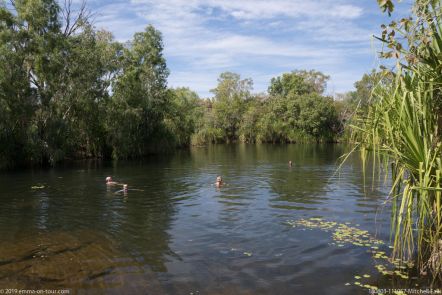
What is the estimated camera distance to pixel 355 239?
1268cm

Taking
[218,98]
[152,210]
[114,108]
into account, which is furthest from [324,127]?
[152,210]

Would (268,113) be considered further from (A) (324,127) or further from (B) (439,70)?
(B) (439,70)

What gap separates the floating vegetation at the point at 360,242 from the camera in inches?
378

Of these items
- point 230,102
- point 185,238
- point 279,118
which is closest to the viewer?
point 185,238

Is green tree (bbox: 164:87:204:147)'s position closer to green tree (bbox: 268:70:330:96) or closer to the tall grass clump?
green tree (bbox: 268:70:330:96)

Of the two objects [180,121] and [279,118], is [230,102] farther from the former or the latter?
[180,121]

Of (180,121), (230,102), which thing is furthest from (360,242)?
(230,102)

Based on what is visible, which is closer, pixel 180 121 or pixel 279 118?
pixel 180 121

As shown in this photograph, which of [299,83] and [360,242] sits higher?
[299,83]

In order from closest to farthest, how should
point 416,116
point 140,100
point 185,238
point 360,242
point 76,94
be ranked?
point 416,116 < point 360,242 < point 185,238 < point 76,94 < point 140,100

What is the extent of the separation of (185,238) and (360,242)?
5815 millimetres

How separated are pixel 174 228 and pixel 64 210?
21.7 ft

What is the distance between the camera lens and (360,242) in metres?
12.3

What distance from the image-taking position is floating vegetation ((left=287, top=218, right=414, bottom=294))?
31.5 feet
